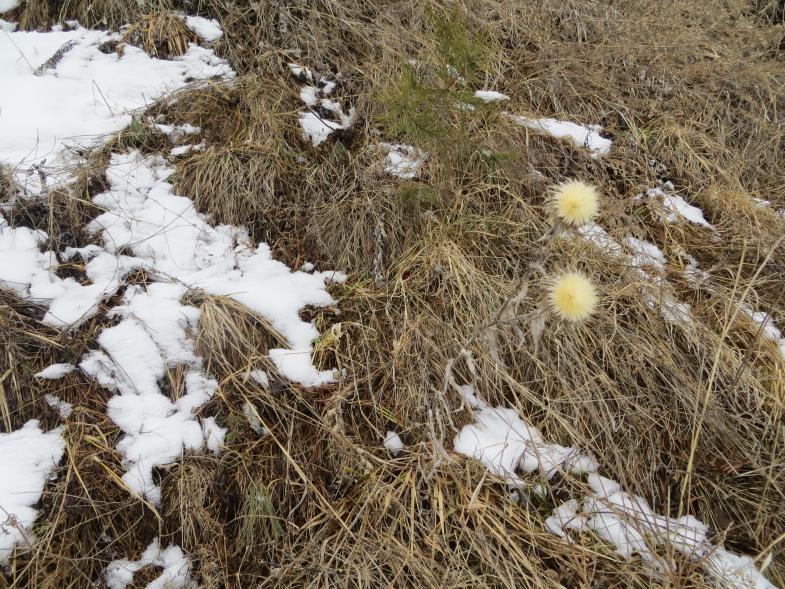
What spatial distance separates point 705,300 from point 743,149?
1137mm

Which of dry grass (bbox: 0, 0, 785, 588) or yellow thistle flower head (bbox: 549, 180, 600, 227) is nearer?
yellow thistle flower head (bbox: 549, 180, 600, 227)

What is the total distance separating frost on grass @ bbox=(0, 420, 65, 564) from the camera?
4.34 feet

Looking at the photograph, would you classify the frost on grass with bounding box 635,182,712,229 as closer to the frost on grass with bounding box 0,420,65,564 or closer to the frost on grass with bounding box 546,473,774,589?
the frost on grass with bounding box 546,473,774,589

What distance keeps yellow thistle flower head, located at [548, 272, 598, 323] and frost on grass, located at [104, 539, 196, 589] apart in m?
1.27

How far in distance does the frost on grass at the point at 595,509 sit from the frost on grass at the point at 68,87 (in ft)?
6.45

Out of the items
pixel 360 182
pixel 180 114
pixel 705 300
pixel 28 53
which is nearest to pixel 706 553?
pixel 705 300

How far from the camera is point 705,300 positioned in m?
1.95

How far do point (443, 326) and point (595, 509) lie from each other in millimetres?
765

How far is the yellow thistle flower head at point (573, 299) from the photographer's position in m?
1.11

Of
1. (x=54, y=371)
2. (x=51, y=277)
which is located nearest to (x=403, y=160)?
(x=51, y=277)

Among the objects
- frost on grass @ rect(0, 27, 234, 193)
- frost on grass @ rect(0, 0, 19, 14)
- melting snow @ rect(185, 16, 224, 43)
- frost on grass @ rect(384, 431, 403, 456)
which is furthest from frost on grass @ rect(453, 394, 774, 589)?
frost on grass @ rect(0, 0, 19, 14)

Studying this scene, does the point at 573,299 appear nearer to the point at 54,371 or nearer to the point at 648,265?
the point at 648,265

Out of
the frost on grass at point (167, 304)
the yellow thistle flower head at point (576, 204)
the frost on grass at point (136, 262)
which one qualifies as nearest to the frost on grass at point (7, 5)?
the frost on grass at point (136, 262)

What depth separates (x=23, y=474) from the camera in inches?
55.8
